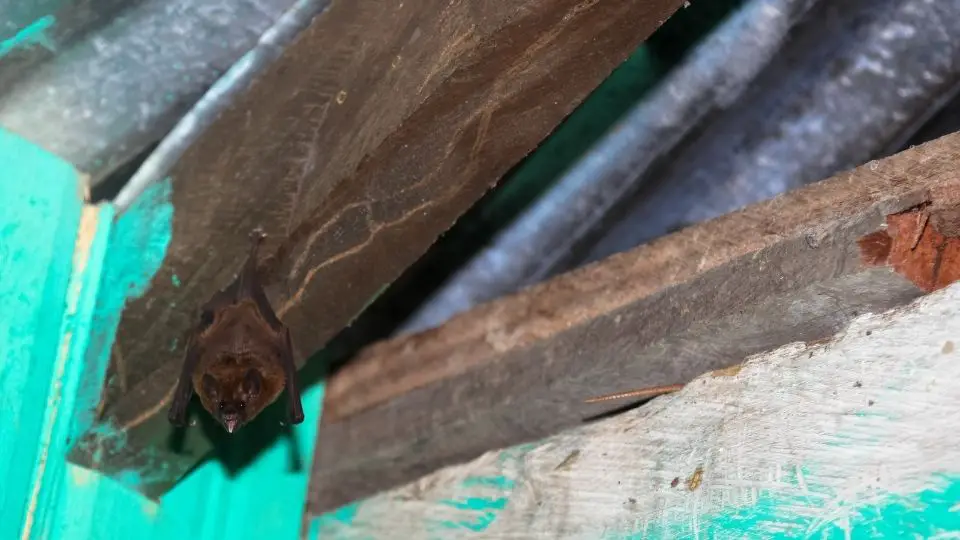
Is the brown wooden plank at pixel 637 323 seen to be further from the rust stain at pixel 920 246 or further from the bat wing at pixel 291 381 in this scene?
the bat wing at pixel 291 381

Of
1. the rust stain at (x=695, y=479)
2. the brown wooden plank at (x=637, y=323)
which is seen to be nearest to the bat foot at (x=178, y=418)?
the brown wooden plank at (x=637, y=323)

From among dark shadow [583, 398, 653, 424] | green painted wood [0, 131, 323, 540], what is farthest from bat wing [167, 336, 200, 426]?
dark shadow [583, 398, 653, 424]

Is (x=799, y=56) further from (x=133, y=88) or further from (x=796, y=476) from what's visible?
(x=133, y=88)

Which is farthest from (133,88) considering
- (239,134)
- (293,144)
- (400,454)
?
(400,454)

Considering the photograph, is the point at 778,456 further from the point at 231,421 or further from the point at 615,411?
the point at 231,421

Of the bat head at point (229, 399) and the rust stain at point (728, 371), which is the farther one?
the bat head at point (229, 399)

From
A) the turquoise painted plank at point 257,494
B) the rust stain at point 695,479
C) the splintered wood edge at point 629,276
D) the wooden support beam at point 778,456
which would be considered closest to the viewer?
the wooden support beam at point 778,456
